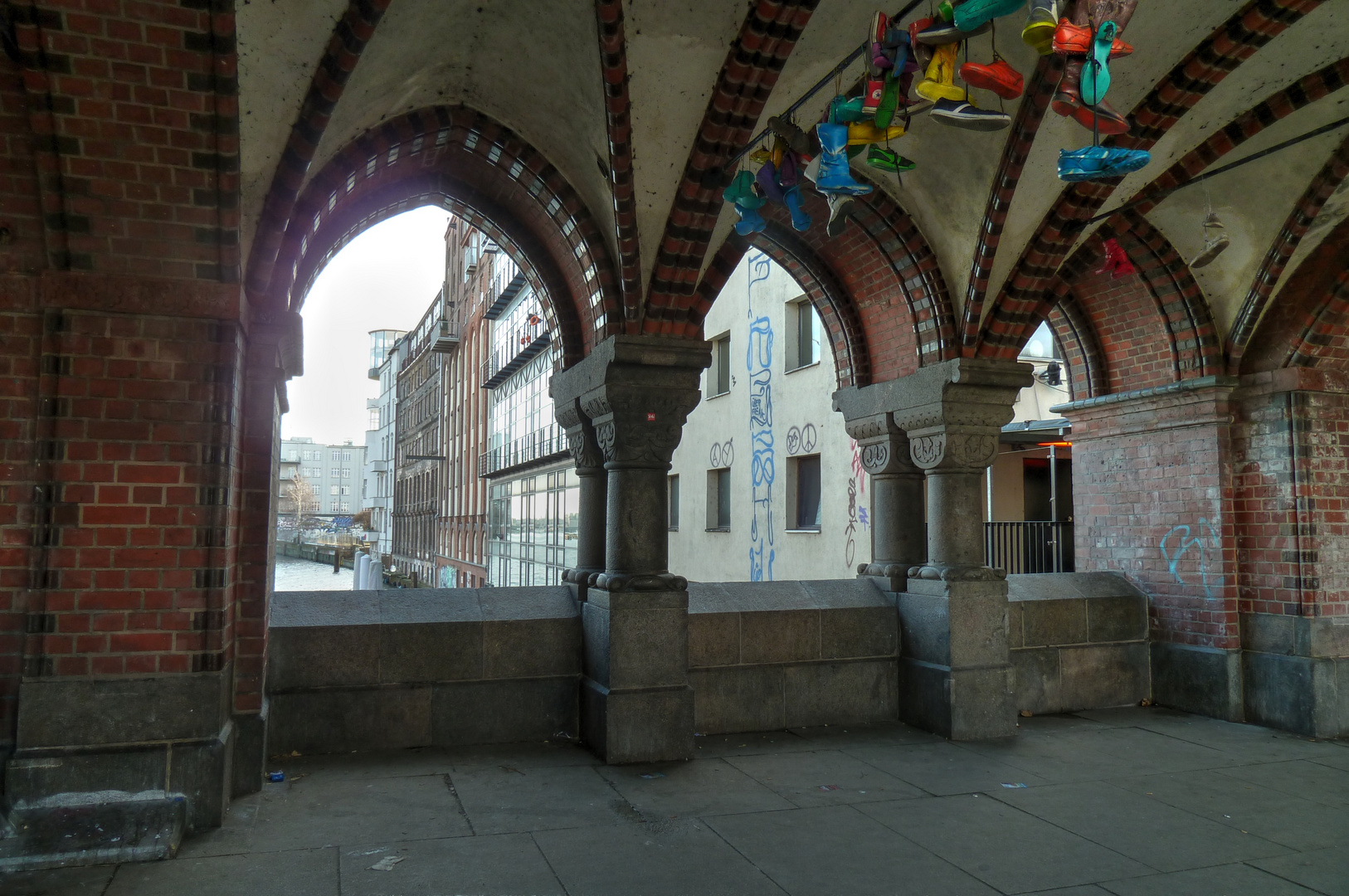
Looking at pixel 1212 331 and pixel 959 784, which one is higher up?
pixel 1212 331

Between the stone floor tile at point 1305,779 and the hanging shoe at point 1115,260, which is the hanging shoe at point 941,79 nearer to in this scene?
the hanging shoe at point 1115,260

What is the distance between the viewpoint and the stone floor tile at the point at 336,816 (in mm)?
4203

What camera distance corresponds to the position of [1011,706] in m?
6.66

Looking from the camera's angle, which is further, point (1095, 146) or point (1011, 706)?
point (1011, 706)

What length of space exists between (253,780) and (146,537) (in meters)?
1.46

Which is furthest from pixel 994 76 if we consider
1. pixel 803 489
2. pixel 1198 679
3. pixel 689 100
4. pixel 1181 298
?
pixel 803 489

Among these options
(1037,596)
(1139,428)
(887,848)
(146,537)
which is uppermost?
(1139,428)

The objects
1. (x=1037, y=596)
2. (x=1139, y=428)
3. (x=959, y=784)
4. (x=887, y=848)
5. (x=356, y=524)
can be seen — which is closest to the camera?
(x=887, y=848)

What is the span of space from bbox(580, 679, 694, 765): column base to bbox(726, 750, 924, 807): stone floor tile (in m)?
0.36

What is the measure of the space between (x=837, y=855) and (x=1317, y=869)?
216 cm

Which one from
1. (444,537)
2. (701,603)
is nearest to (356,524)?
(444,537)

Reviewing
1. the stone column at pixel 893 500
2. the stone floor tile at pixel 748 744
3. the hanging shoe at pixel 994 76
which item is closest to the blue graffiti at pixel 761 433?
the stone column at pixel 893 500

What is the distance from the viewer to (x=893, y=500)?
24.3 feet

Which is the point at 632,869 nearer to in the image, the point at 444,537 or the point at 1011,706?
the point at 1011,706
